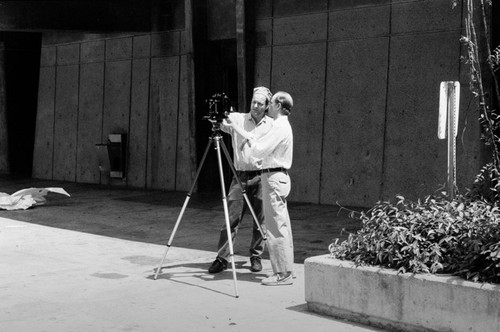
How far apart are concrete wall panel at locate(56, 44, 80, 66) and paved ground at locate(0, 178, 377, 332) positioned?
673 centimetres

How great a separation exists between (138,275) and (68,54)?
1367 centimetres

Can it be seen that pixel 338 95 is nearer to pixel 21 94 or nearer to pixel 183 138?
pixel 183 138

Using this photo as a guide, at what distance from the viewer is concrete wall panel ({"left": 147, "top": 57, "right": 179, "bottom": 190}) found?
60.2ft

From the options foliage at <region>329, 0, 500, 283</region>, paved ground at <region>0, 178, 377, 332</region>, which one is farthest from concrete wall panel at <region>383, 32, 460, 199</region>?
foliage at <region>329, 0, 500, 283</region>

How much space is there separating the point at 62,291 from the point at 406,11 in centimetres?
821

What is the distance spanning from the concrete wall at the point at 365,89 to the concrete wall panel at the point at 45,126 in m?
7.92

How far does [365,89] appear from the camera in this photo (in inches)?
574

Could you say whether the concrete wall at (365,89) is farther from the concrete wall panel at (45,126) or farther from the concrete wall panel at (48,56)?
the concrete wall panel at (45,126)

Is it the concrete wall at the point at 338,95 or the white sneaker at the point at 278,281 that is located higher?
the concrete wall at the point at 338,95

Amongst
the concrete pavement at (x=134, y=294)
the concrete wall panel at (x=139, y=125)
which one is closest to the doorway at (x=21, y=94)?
the concrete wall panel at (x=139, y=125)

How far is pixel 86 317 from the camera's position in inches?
279

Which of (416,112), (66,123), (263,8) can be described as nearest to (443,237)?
(416,112)

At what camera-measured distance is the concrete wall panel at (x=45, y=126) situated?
73.0 ft

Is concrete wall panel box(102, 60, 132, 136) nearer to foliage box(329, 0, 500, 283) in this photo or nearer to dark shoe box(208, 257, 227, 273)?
dark shoe box(208, 257, 227, 273)
